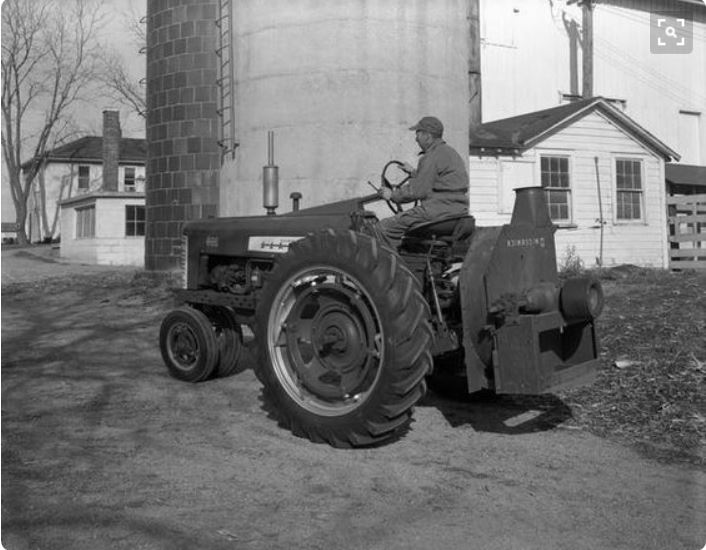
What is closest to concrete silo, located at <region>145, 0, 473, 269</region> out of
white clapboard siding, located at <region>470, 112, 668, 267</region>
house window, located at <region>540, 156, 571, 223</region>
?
white clapboard siding, located at <region>470, 112, 668, 267</region>

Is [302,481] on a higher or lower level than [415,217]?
lower

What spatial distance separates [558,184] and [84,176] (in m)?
37.4

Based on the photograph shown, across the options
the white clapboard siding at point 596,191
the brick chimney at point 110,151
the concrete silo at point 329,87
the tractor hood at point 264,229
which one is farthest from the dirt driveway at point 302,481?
the brick chimney at point 110,151

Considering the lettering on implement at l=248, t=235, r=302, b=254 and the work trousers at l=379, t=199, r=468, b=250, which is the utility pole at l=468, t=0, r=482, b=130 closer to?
the lettering on implement at l=248, t=235, r=302, b=254

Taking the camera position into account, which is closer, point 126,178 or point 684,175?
point 684,175

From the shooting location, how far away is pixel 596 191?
57.4 feet

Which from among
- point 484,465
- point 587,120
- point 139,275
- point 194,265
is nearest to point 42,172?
point 139,275

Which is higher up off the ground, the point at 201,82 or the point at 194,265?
the point at 201,82

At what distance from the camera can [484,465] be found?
4102 mm

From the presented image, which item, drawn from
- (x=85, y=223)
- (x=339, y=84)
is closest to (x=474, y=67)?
(x=339, y=84)

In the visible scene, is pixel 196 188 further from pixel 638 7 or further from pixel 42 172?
pixel 42 172

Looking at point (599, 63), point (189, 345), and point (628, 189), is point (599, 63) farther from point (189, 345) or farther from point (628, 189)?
point (189, 345)

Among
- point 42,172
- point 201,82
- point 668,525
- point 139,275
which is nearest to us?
point 668,525

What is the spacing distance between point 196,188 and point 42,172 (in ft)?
123
